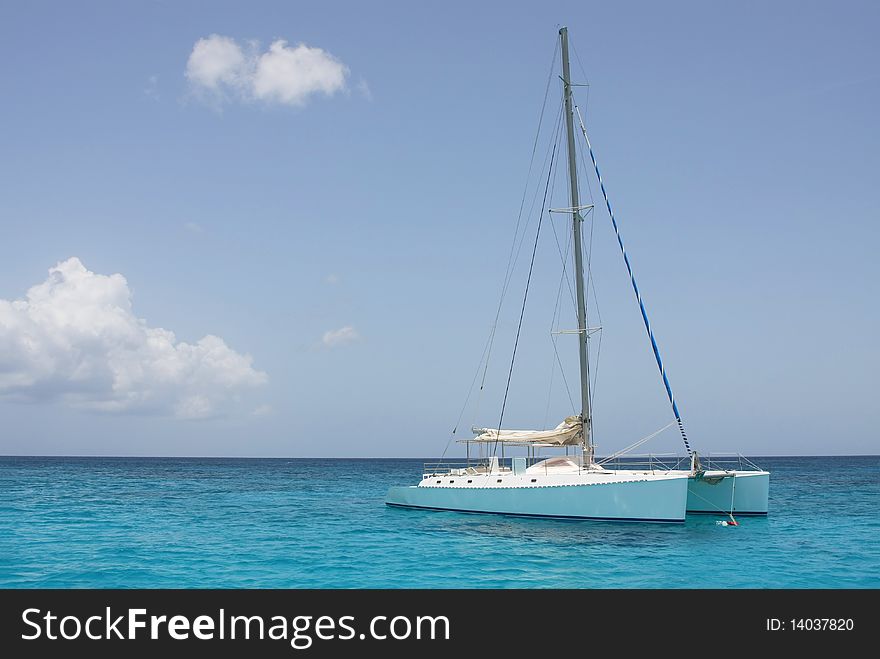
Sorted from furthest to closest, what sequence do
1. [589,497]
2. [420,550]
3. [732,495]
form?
[732,495] → [589,497] → [420,550]

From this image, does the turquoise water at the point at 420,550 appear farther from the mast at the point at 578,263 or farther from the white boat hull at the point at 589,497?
the mast at the point at 578,263

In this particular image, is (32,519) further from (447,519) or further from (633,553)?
(633,553)

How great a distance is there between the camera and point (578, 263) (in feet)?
107

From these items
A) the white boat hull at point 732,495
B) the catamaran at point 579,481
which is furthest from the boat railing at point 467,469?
the white boat hull at point 732,495

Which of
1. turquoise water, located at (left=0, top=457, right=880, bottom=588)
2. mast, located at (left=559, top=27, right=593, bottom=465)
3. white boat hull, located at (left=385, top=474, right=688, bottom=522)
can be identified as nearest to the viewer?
turquoise water, located at (left=0, top=457, right=880, bottom=588)

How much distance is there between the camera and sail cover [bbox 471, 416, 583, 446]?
31.6 metres

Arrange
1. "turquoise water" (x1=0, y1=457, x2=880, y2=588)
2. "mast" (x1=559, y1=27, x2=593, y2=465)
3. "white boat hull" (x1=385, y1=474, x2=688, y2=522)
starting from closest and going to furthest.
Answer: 1. "turquoise water" (x1=0, y1=457, x2=880, y2=588)
2. "white boat hull" (x1=385, y1=474, x2=688, y2=522)
3. "mast" (x1=559, y1=27, x2=593, y2=465)

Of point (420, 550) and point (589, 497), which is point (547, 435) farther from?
point (420, 550)

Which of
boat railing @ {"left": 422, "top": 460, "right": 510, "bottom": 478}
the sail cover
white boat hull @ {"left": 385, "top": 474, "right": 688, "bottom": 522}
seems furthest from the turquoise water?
the sail cover

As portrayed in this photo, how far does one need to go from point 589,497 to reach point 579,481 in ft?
2.44

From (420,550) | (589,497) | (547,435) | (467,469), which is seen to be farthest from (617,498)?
(467,469)

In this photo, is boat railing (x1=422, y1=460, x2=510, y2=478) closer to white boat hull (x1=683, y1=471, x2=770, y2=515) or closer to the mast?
the mast

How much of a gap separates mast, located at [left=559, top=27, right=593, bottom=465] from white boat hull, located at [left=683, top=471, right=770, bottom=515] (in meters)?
5.24
